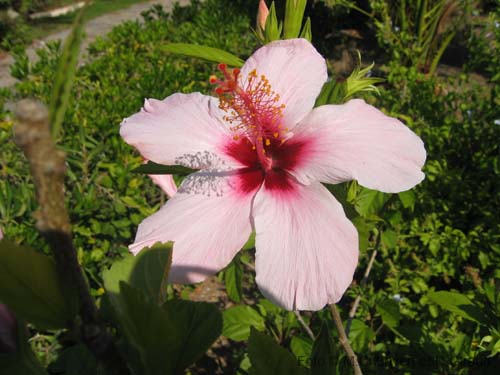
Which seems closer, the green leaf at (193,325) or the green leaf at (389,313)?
the green leaf at (193,325)

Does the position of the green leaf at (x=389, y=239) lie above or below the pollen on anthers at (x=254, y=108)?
below

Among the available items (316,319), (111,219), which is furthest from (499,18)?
(111,219)

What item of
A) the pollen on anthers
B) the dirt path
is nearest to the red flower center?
the pollen on anthers

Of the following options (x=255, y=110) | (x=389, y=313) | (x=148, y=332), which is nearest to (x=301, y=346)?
(x=389, y=313)

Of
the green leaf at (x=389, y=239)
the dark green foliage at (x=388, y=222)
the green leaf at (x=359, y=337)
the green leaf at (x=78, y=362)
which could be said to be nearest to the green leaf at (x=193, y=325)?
the green leaf at (x=78, y=362)

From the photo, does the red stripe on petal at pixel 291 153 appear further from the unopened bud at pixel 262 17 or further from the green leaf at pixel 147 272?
the green leaf at pixel 147 272

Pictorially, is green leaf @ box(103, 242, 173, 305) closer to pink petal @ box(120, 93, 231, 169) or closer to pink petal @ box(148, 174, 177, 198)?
pink petal @ box(120, 93, 231, 169)
